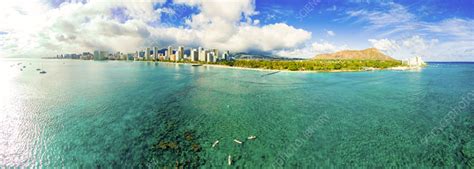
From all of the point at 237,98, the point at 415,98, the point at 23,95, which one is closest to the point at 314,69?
the point at 415,98

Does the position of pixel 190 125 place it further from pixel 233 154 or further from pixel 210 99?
pixel 210 99

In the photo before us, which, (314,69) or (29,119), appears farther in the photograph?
(314,69)

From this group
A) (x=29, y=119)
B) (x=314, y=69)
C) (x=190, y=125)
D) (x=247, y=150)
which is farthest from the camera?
(x=314, y=69)

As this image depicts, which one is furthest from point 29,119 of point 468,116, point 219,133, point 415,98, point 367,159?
point 415,98

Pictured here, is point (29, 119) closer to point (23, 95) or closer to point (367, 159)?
Answer: point (23, 95)

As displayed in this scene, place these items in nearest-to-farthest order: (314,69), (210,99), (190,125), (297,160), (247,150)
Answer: (297,160) → (247,150) → (190,125) → (210,99) → (314,69)

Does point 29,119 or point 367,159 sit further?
point 29,119

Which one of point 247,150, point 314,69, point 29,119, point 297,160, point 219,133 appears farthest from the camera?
point 314,69

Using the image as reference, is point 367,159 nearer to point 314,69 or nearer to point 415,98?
point 415,98

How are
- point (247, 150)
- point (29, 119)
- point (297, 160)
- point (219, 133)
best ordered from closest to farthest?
1. point (297, 160)
2. point (247, 150)
3. point (219, 133)
4. point (29, 119)
